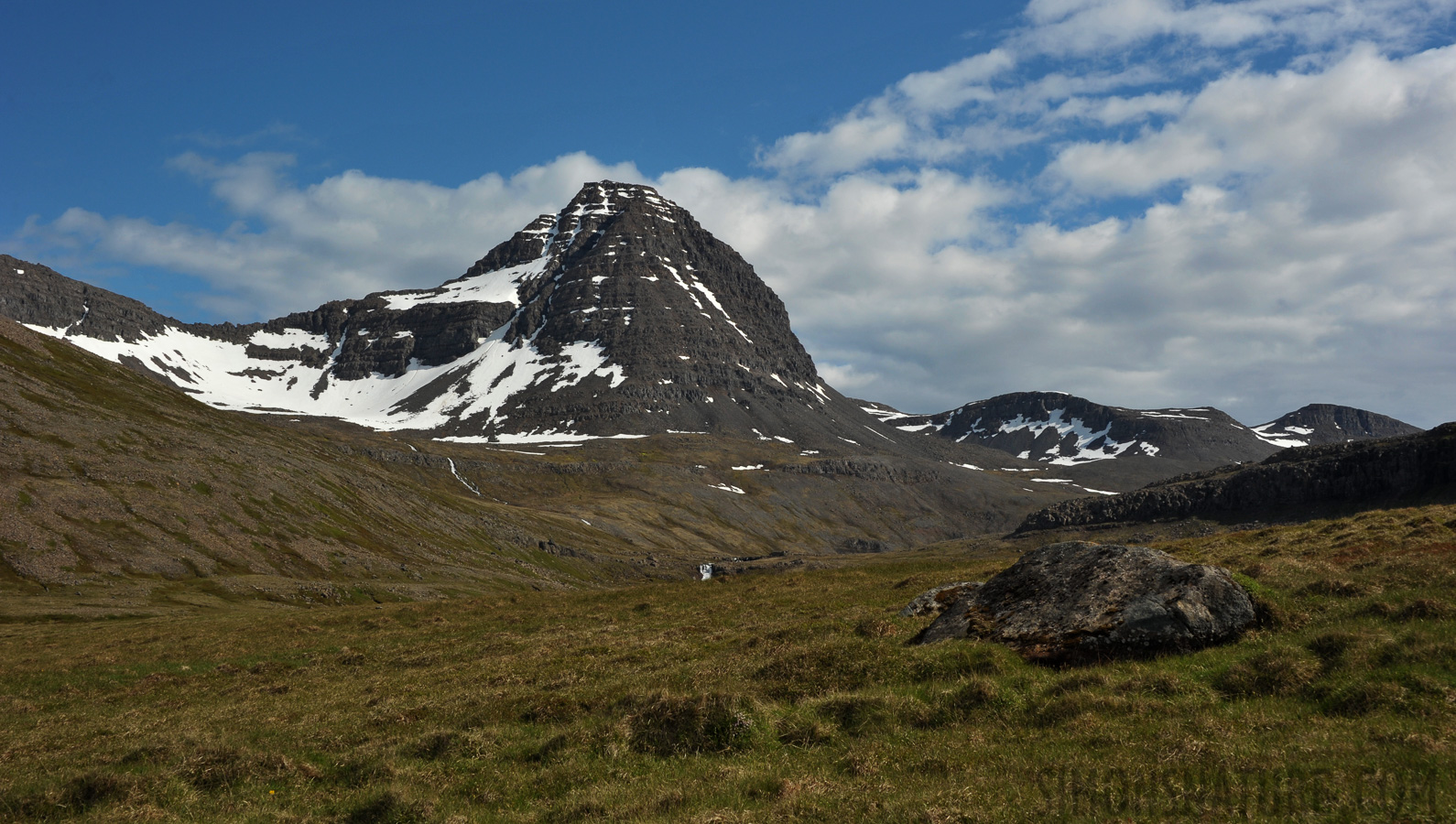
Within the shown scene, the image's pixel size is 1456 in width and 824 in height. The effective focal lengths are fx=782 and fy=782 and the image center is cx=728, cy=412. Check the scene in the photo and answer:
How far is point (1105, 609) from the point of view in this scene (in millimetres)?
19219

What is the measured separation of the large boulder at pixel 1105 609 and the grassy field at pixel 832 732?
0.81m

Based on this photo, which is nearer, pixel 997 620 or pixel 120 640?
pixel 997 620

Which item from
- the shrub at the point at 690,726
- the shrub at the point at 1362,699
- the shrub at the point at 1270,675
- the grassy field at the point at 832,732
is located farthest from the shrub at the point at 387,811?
the shrub at the point at 1362,699

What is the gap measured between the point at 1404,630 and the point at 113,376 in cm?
19492

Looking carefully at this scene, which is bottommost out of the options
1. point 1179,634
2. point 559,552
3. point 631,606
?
point 559,552

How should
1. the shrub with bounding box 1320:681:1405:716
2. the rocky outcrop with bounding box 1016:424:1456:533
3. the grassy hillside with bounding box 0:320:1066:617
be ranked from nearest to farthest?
the shrub with bounding box 1320:681:1405:716 → the grassy hillside with bounding box 0:320:1066:617 → the rocky outcrop with bounding box 1016:424:1456:533

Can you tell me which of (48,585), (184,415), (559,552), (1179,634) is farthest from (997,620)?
(184,415)

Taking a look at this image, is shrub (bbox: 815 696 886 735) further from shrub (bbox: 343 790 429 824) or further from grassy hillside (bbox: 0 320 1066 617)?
grassy hillside (bbox: 0 320 1066 617)

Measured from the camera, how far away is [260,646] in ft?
135

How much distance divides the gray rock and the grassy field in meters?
1.25

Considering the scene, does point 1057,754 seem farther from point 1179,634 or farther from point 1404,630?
point 1404,630

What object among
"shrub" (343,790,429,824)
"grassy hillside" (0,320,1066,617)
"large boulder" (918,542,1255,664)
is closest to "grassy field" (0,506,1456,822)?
"shrub" (343,790,429,824)

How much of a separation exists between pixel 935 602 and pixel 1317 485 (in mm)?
183575

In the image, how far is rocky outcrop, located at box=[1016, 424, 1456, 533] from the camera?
14700cm
